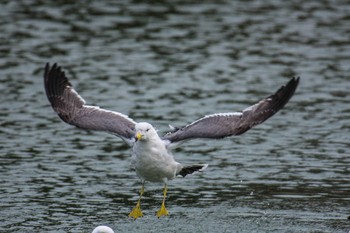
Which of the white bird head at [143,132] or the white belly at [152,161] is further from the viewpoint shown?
the white belly at [152,161]

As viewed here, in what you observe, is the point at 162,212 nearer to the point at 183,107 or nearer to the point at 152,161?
the point at 152,161

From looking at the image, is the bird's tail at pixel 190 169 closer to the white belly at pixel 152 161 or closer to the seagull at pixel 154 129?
the seagull at pixel 154 129

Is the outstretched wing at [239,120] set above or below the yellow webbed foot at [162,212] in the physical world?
above

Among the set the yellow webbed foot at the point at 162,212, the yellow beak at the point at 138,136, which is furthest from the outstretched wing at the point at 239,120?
the yellow webbed foot at the point at 162,212

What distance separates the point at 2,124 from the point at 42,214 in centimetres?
589

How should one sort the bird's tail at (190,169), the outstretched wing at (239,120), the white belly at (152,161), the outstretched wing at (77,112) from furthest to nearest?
the bird's tail at (190,169) → the outstretched wing at (77,112) → the white belly at (152,161) → the outstretched wing at (239,120)

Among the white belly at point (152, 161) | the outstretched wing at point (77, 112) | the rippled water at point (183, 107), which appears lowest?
the rippled water at point (183, 107)

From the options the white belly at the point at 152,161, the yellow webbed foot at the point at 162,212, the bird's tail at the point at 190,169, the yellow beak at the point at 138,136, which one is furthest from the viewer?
the bird's tail at the point at 190,169

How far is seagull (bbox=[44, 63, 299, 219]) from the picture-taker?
47.0 feet

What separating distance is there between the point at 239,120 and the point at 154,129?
47.6 inches

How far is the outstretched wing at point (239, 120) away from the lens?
561 inches

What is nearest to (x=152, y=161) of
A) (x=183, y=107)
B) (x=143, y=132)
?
(x=143, y=132)

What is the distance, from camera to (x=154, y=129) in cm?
1470

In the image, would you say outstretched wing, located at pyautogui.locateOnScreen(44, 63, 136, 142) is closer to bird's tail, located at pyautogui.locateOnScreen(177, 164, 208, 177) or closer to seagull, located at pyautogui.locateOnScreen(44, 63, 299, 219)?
seagull, located at pyautogui.locateOnScreen(44, 63, 299, 219)
